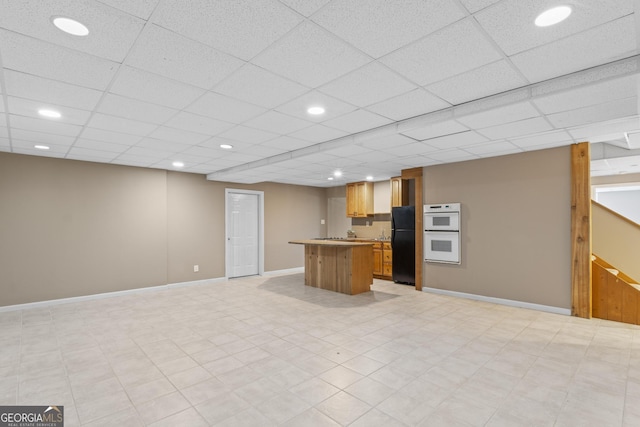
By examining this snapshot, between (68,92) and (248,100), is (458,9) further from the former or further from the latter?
(68,92)

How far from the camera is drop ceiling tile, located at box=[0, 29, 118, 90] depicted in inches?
79.3

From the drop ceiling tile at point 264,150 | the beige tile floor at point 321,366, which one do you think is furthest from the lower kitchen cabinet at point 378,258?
the drop ceiling tile at point 264,150

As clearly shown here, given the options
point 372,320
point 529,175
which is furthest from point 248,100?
point 529,175

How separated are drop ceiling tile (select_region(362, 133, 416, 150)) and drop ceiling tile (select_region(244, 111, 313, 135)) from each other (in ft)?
3.27

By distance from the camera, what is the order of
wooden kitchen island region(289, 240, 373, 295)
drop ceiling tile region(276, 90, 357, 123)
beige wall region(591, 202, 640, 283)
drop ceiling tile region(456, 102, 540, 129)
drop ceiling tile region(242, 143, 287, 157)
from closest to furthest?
drop ceiling tile region(276, 90, 357, 123)
drop ceiling tile region(456, 102, 540, 129)
drop ceiling tile region(242, 143, 287, 157)
beige wall region(591, 202, 640, 283)
wooden kitchen island region(289, 240, 373, 295)

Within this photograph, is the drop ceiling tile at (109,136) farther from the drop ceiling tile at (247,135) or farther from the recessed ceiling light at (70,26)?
the recessed ceiling light at (70,26)

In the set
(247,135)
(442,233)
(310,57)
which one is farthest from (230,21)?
(442,233)

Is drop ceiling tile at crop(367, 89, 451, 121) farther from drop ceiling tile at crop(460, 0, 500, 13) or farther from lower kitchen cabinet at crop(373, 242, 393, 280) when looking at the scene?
lower kitchen cabinet at crop(373, 242, 393, 280)

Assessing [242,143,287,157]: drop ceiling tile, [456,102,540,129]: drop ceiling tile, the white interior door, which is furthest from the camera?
the white interior door

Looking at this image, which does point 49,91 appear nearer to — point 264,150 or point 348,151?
point 264,150

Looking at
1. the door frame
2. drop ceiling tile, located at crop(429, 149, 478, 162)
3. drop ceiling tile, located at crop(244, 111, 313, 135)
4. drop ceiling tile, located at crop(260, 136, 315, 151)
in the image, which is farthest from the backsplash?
drop ceiling tile, located at crop(244, 111, 313, 135)

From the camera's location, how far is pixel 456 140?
4203 mm

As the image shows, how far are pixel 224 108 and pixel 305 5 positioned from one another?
5.66 feet

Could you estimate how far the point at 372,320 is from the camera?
171 inches
